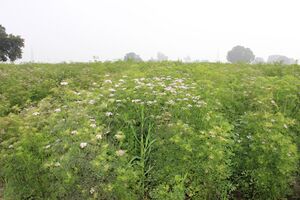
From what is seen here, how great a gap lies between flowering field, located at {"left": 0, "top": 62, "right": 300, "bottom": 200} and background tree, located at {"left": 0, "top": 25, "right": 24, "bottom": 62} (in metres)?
18.9

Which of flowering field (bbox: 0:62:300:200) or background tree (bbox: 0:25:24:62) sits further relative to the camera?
background tree (bbox: 0:25:24:62)

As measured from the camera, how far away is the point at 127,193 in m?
4.54

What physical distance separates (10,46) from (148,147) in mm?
21450

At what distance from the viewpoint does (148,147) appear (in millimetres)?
5262

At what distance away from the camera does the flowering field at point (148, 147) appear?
4.56 meters

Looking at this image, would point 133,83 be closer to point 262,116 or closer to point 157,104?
point 157,104

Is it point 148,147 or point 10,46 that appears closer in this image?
point 148,147

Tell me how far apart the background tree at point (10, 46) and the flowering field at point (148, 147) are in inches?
743

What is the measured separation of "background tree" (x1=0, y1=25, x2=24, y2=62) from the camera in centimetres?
2325

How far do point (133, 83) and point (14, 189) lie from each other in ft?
8.51

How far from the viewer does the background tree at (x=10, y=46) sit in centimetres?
2325

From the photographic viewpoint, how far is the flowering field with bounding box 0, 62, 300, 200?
4.56 metres

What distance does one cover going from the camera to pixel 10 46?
24.0 metres

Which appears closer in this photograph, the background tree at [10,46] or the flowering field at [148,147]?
the flowering field at [148,147]
